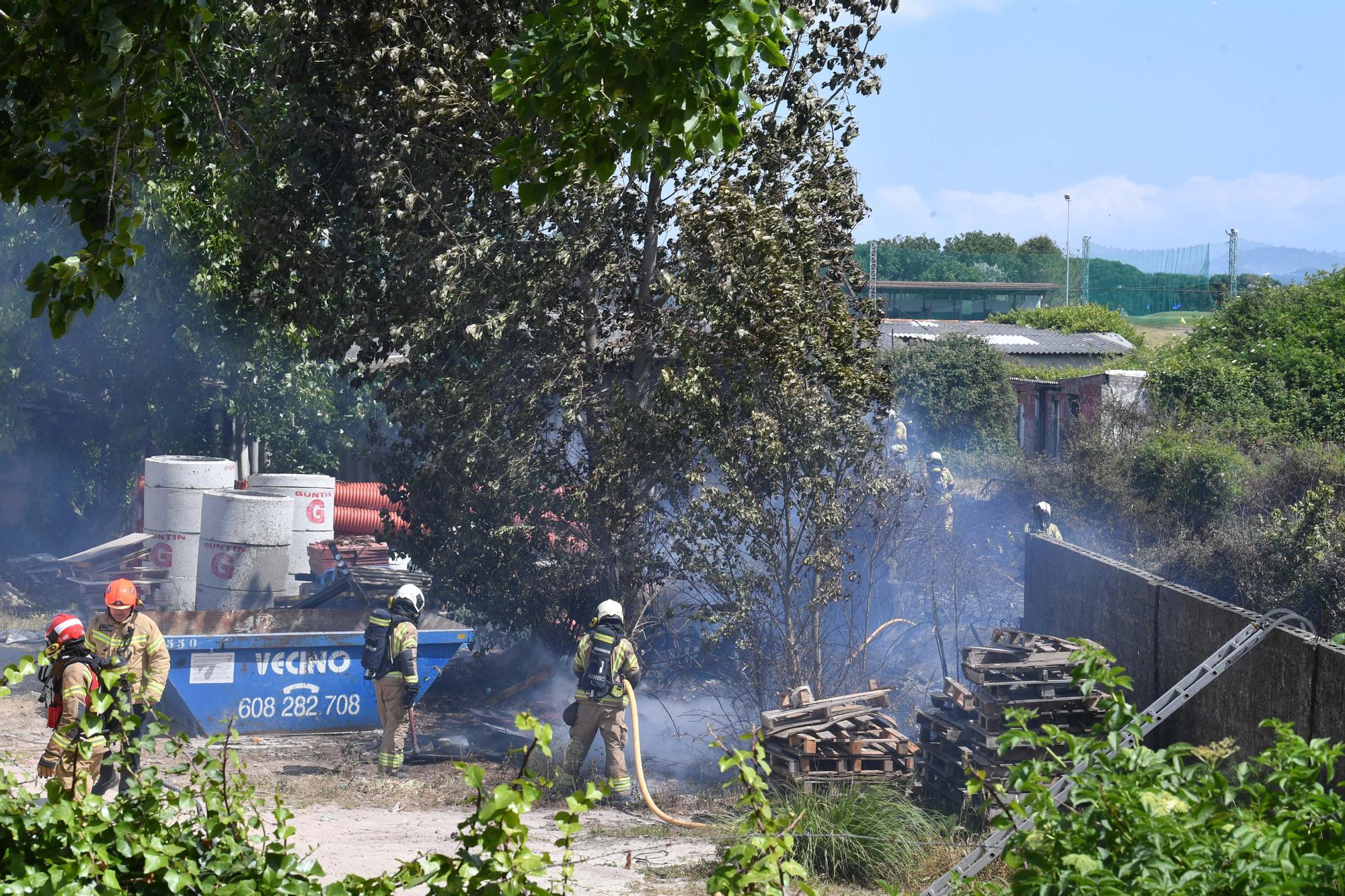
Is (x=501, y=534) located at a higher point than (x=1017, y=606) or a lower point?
higher

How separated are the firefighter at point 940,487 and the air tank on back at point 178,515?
9.54 metres

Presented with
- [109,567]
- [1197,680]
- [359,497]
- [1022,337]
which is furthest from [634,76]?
[1022,337]

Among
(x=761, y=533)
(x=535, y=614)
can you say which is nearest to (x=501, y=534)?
(x=535, y=614)

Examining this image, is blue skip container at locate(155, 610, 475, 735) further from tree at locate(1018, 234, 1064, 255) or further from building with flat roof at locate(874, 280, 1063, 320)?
tree at locate(1018, 234, 1064, 255)

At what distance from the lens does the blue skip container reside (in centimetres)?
1087

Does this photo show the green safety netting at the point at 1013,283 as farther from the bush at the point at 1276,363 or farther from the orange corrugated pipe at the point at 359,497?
the orange corrugated pipe at the point at 359,497

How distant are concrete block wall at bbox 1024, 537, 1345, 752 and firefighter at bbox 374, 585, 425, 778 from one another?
19.8 feet

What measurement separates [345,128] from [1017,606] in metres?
9.91

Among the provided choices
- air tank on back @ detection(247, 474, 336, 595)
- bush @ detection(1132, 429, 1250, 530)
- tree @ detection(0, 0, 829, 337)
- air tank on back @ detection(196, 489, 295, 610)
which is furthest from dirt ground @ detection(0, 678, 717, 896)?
bush @ detection(1132, 429, 1250, 530)

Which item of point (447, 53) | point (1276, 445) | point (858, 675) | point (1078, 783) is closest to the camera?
Result: point (1078, 783)

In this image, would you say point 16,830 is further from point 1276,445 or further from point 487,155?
point 1276,445

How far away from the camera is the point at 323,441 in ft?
63.7

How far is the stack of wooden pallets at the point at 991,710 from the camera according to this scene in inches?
349

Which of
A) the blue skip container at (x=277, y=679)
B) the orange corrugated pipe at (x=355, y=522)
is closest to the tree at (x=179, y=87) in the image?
the blue skip container at (x=277, y=679)
